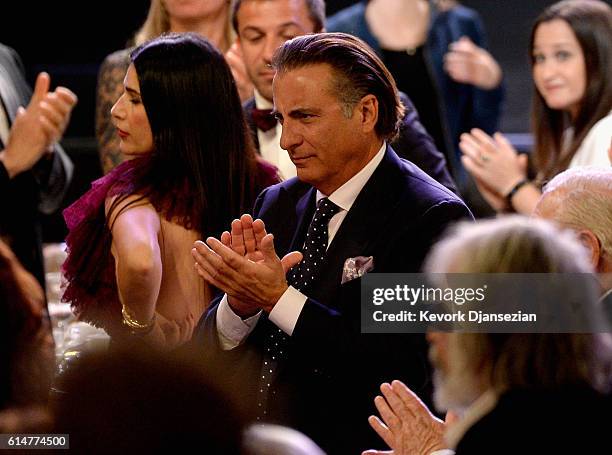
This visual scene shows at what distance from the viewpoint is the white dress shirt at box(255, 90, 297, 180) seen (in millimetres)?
3084

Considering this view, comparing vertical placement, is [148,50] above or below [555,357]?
above

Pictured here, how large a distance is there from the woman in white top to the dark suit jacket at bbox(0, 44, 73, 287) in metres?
1.18

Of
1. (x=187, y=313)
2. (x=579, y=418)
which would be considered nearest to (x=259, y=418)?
(x=187, y=313)

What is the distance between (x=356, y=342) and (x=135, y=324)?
0.53 metres

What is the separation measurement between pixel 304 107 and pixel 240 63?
1.07m

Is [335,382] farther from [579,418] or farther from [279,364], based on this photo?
[579,418]

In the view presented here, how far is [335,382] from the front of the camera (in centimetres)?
229

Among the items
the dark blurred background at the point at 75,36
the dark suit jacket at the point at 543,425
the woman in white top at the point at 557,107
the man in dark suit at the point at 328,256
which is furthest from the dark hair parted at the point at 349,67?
the dark blurred background at the point at 75,36

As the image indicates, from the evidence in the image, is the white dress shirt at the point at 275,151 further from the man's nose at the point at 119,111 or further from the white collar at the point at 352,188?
the white collar at the point at 352,188

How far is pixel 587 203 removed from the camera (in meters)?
2.40

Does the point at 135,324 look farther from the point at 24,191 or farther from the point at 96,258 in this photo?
the point at 24,191

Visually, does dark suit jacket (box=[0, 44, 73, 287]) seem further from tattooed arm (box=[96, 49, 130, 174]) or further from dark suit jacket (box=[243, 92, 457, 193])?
dark suit jacket (box=[243, 92, 457, 193])

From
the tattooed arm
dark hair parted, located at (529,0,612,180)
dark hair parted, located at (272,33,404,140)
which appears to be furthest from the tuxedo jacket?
dark hair parted, located at (529,0,612,180)
